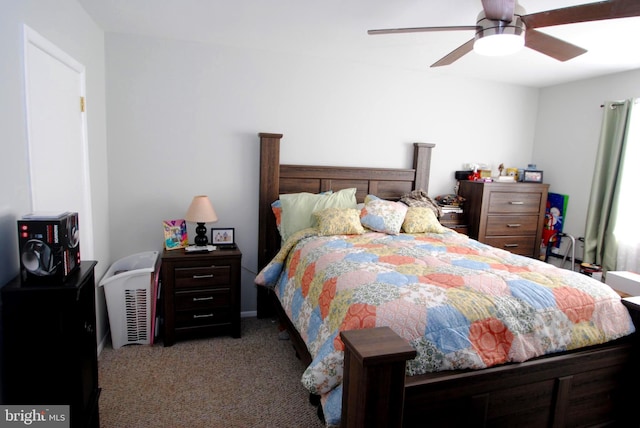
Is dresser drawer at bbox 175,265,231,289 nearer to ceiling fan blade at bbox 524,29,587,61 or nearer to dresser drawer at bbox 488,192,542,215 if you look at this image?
ceiling fan blade at bbox 524,29,587,61

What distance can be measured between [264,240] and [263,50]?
1.68 metres

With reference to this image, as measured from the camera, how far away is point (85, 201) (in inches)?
95.0

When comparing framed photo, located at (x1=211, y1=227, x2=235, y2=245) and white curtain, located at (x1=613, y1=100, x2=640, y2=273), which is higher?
white curtain, located at (x1=613, y1=100, x2=640, y2=273)

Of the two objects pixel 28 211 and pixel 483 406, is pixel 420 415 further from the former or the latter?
pixel 28 211

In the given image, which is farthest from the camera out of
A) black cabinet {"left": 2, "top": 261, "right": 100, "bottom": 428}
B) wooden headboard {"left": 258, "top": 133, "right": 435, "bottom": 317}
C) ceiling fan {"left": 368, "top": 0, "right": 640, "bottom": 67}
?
wooden headboard {"left": 258, "top": 133, "right": 435, "bottom": 317}

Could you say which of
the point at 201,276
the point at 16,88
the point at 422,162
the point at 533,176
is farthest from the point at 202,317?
the point at 533,176

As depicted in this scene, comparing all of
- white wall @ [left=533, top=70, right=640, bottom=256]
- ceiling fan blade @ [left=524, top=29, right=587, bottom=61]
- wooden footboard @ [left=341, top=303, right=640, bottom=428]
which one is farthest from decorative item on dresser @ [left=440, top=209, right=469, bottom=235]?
wooden footboard @ [left=341, top=303, right=640, bottom=428]

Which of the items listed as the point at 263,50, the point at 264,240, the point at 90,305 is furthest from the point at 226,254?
the point at 263,50

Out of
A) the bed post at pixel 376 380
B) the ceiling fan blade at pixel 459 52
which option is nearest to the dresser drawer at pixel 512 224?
the ceiling fan blade at pixel 459 52

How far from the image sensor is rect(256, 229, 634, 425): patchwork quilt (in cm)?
149

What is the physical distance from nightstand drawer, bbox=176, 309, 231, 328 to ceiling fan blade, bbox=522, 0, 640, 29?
274 centimetres

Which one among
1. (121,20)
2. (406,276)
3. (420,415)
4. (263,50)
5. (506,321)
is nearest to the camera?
(420,415)

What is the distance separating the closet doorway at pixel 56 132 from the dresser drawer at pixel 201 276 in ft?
2.00

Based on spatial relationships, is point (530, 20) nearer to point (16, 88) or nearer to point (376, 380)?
point (376, 380)
